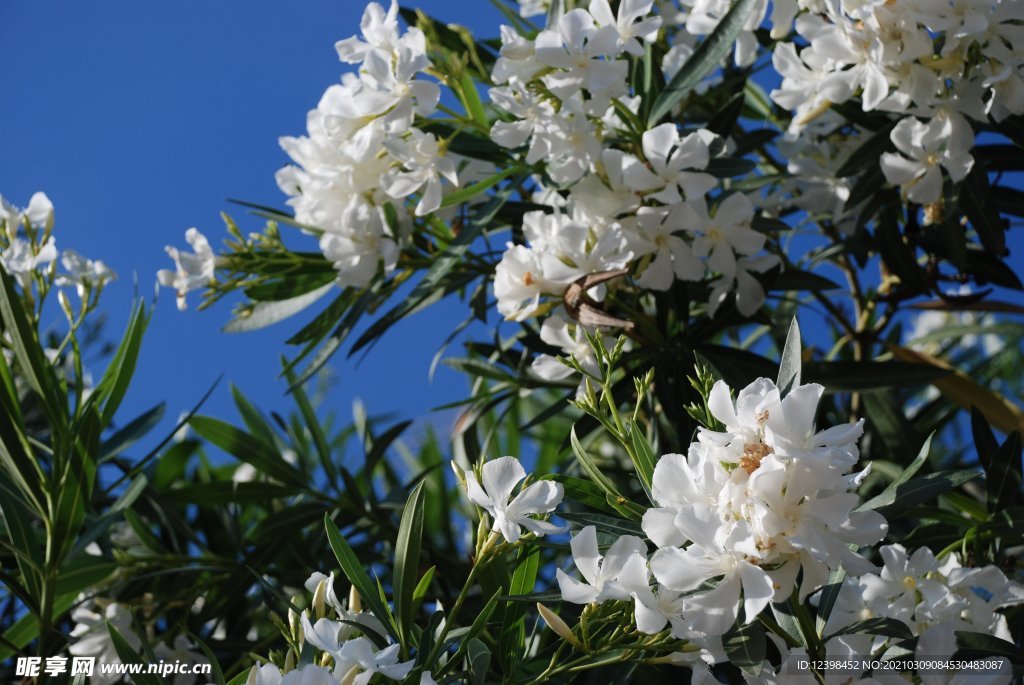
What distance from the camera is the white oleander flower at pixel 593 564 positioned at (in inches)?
28.4

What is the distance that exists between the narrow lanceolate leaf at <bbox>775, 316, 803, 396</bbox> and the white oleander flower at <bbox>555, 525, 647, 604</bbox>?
167 mm

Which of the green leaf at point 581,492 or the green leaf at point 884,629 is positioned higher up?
the green leaf at point 581,492

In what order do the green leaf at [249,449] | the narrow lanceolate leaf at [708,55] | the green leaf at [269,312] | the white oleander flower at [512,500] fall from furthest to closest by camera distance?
1. the green leaf at [249,449]
2. the green leaf at [269,312]
3. the narrow lanceolate leaf at [708,55]
4. the white oleander flower at [512,500]

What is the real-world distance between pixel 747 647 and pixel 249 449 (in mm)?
1008

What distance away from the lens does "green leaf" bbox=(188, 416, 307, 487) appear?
1528 millimetres

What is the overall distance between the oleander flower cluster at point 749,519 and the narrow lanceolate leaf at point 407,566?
6.3 inches

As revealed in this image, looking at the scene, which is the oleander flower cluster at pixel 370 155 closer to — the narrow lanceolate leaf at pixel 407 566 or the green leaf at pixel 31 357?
the green leaf at pixel 31 357

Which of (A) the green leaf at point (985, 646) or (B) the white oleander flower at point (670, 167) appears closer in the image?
(A) the green leaf at point (985, 646)

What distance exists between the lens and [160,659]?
4.07 feet

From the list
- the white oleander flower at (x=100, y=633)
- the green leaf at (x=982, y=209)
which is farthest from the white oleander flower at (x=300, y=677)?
the green leaf at (x=982, y=209)

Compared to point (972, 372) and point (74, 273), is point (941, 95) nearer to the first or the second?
point (972, 372)

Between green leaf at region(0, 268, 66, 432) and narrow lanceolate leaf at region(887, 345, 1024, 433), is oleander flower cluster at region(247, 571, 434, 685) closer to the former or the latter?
green leaf at region(0, 268, 66, 432)

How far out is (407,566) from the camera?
78 centimetres

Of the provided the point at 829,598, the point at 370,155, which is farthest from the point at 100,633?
the point at 829,598
